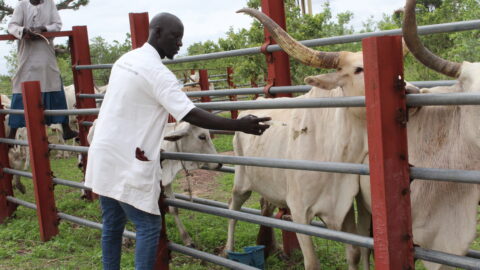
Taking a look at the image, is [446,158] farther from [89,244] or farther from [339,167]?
[89,244]

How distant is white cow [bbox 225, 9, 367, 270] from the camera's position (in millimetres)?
3445

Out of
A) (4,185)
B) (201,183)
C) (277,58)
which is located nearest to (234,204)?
(277,58)

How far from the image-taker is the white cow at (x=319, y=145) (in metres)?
3.45

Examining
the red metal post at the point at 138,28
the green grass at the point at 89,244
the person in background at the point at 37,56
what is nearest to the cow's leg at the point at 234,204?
the green grass at the point at 89,244

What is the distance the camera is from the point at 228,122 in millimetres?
3188

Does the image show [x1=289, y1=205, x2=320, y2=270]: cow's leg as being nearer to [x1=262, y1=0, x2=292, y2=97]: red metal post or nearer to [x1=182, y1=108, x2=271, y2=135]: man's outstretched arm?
[x1=182, y1=108, x2=271, y2=135]: man's outstretched arm

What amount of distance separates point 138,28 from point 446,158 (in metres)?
2.56

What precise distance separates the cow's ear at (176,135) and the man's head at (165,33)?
67.5 inches

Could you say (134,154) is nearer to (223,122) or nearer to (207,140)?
(223,122)

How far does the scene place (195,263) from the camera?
16.8 ft

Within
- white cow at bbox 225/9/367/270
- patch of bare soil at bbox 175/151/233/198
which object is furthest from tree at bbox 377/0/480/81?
white cow at bbox 225/9/367/270

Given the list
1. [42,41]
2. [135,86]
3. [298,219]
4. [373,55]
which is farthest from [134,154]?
[42,41]

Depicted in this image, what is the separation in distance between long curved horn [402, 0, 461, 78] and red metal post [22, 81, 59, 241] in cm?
414

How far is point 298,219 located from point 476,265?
5.80 ft
